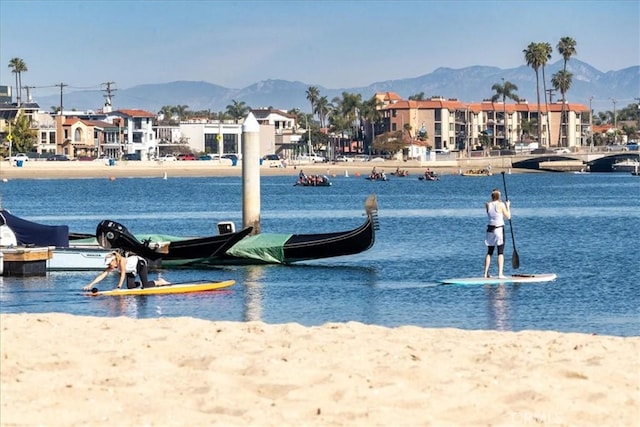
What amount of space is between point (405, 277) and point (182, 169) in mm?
139414

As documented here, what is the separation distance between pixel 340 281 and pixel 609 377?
66.9ft

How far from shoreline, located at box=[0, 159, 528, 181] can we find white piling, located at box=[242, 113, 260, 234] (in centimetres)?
11722

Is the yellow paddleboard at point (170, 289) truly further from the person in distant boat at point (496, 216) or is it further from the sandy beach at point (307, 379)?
the sandy beach at point (307, 379)

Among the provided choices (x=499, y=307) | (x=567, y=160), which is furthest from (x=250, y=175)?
(x=567, y=160)

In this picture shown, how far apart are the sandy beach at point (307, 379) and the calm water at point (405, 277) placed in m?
8.30

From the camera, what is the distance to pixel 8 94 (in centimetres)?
19812

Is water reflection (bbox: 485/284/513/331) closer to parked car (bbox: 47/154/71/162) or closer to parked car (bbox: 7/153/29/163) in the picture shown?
parked car (bbox: 7/153/29/163)

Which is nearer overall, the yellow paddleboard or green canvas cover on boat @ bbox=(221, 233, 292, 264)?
the yellow paddleboard

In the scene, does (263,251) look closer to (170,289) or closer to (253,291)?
(253,291)

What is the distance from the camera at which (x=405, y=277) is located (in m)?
34.9

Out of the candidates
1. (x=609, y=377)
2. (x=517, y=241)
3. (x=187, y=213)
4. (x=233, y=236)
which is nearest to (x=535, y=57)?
(x=187, y=213)

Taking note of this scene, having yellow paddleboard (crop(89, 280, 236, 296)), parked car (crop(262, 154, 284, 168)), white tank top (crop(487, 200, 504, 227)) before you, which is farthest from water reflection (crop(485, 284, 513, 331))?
parked car (crop(262, 154, 284, 168))

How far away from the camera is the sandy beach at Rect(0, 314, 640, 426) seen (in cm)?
1151

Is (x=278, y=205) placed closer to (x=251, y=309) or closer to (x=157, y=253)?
(x=157, y=253)
